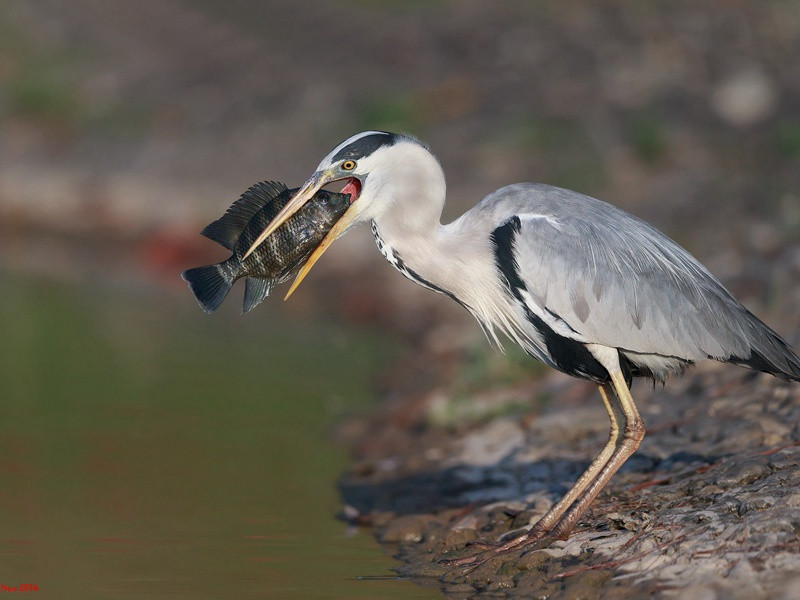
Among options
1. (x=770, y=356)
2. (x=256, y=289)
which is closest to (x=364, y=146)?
(x=256, y=289)

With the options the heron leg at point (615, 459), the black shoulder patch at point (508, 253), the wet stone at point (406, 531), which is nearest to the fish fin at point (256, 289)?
the black shoulder patch at point (508, 253)

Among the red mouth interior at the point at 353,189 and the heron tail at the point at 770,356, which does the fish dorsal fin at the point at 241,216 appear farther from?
the heron tail at the point at 770,356

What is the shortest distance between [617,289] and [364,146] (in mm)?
1366

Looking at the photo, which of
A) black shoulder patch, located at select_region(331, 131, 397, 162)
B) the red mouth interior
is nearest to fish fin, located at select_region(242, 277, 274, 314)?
the red mouth interior

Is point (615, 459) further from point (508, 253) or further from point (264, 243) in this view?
point (264, 243)

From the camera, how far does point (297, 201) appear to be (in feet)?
19.6

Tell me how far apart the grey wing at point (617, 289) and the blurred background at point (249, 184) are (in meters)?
1.50

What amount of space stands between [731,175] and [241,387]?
7204 mm

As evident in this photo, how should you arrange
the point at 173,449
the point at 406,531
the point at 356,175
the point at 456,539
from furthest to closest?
the point at 173,449 < the point at 406,531 < the point at 456,539 < the point at 356,175

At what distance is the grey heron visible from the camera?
6.16 metres

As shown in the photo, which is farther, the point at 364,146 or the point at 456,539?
the point at 456,539

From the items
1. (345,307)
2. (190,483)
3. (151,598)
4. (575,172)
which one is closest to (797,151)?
(575,172)

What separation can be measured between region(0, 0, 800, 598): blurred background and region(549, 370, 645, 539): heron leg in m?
0.77

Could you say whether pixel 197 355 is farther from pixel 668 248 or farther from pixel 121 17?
pixel 121 17
